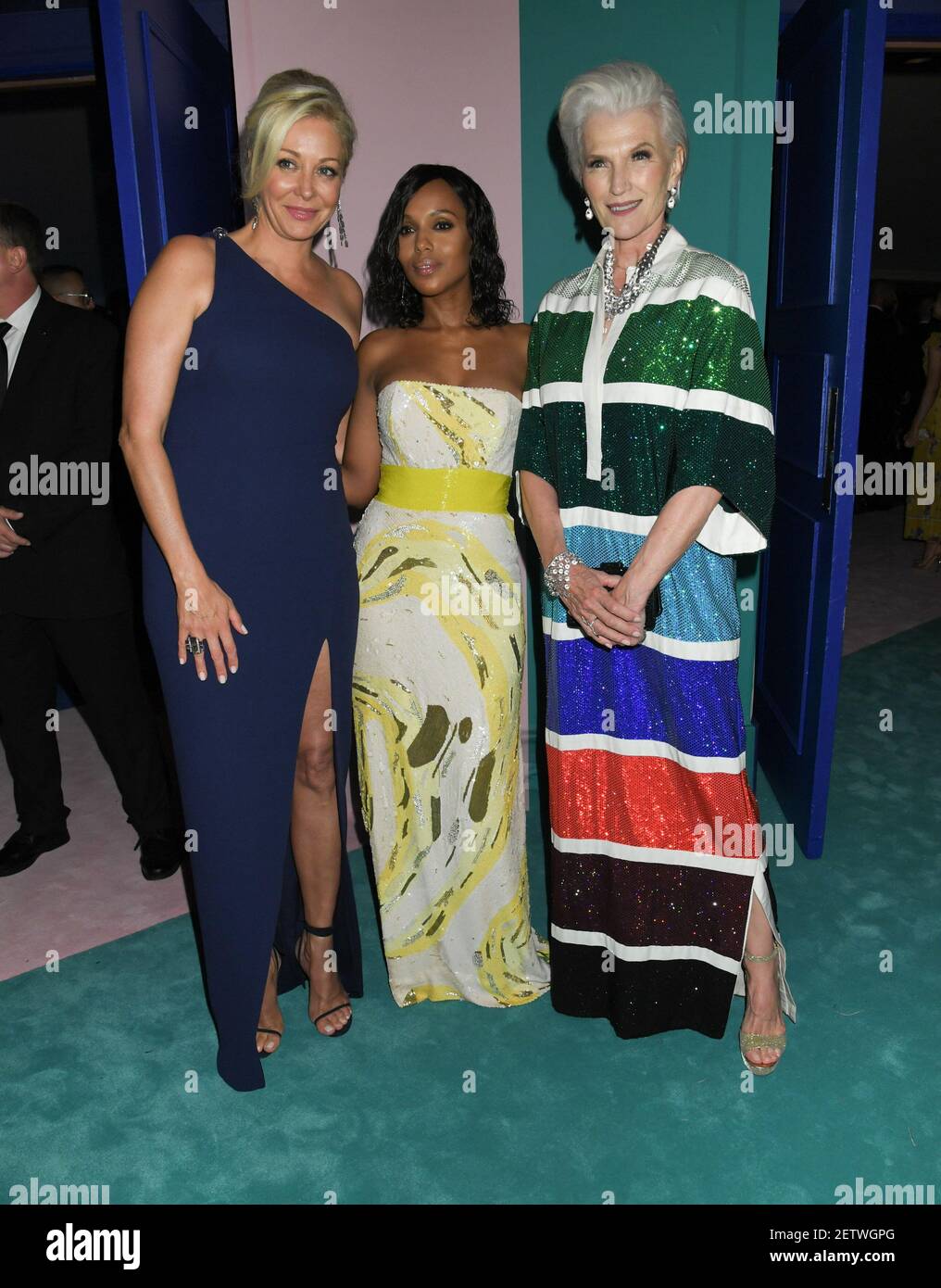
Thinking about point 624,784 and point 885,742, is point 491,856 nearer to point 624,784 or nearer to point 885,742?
point 624,784

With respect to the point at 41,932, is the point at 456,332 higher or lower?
higher

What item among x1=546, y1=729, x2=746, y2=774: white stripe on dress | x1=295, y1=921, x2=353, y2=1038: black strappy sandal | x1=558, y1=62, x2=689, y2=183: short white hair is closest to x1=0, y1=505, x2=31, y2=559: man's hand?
x1=295, y1=921, x2=353, y2=1038: black strappy sandal

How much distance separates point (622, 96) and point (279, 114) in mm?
586

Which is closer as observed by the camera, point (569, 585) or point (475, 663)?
point (569, 585)

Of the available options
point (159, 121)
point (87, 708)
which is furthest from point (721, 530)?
point (87, 708)

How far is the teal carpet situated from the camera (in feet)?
6.18

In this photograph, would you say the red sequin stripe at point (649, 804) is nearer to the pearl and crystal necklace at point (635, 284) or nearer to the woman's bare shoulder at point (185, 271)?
the pearl and crystal necklace at point (635, 284)

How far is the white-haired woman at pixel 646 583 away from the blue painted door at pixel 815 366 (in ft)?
2.94

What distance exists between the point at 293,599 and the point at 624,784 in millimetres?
754

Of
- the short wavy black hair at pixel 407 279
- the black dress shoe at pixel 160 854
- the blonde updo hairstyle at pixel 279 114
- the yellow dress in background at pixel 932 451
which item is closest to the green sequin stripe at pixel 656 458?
the short wavy black hair at pixel 407 279

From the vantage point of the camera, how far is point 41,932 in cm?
275

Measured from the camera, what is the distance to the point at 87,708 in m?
3.05

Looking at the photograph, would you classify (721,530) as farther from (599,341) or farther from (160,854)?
(160,854)

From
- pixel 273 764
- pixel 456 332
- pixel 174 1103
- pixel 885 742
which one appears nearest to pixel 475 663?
pixel 273 764
